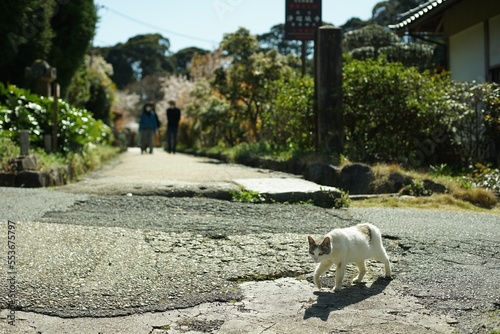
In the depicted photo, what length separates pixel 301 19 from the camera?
14.6m

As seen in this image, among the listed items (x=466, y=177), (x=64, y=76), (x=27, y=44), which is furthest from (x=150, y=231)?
(x=64, y=76)

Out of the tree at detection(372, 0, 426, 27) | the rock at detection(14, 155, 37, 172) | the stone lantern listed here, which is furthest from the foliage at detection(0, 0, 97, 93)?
the tree at detection(372, 0, 426, 27)

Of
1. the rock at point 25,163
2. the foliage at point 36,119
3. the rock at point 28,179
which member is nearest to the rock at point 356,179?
the rock at point 28,179

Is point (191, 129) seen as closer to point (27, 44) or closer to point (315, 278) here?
point (27, 44)

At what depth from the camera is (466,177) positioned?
9195 millimetres

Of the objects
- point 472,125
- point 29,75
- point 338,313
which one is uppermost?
point 29,75

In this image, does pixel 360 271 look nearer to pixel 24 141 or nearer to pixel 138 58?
pixel 24 141

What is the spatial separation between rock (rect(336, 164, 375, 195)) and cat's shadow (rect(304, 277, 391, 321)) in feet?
14.9

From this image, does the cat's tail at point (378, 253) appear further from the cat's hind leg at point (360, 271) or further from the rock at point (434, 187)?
the rock at point (434, 187)

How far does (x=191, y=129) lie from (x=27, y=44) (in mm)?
13433

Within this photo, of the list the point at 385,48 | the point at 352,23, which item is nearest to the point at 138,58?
the point at 352,23

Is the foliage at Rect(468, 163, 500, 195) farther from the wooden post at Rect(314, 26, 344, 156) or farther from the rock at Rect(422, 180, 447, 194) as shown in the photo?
the wooden post at Rect(314, 26, 344, 156)

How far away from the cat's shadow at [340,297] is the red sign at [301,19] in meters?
11.2

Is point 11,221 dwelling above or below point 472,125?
below
